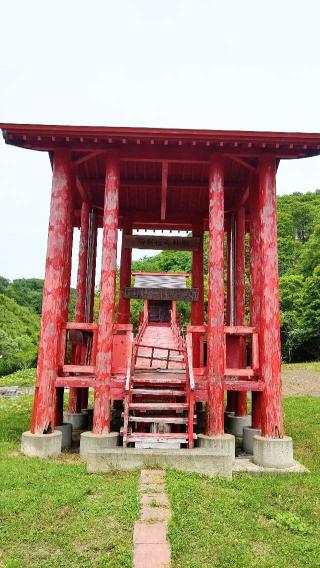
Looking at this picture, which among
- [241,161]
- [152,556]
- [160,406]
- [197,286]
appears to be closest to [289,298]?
[197,286]

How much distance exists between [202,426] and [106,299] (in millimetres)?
6724

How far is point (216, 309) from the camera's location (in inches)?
408

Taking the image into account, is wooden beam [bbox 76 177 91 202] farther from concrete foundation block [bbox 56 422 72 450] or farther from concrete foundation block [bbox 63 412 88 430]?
concrete foundation block [bbox 63 412 88 430]

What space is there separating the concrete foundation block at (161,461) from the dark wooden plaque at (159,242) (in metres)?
7.70

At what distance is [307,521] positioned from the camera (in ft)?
21.8

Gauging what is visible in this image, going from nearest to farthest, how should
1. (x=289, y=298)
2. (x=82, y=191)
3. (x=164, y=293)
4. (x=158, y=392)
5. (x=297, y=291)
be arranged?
(x=158, y=392), (x=82, y=191), (x=164, y=293), (x=289, y=298), (x=297, y=291)

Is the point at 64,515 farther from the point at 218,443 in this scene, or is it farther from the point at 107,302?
the point at 107,302

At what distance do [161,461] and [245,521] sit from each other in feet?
8.19

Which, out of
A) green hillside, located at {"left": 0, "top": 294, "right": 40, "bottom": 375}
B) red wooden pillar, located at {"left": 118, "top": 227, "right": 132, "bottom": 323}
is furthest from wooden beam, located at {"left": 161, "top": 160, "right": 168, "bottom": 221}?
green hillside, located at {"left": 0, "top": 294, "right": 40, "bottom": 375}

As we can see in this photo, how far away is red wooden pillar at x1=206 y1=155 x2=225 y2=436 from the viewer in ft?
32.6

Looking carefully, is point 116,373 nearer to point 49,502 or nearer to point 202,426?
point 49,502

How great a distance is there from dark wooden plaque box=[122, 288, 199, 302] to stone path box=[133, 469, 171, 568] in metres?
6.77

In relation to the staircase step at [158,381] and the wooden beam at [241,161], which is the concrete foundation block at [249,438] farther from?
the wooden beam at [241,161]

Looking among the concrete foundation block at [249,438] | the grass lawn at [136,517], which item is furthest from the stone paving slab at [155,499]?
the concrete foundation block at [249,438]
